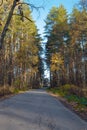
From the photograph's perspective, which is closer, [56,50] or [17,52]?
[17,52]

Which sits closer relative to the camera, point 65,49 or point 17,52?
point 17,52

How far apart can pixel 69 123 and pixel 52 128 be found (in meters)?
1.88

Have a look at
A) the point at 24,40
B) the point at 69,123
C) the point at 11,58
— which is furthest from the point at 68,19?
the point at 69,123

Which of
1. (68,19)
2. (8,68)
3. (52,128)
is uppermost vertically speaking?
(68,19)

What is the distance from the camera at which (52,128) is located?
1223 cm

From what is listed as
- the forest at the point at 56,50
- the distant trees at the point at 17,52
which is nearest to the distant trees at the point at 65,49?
the forest at the point at 56,50

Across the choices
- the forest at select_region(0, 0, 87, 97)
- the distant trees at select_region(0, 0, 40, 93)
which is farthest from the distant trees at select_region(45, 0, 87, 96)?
the distant trees at select_region(0, 0, 40, 93)

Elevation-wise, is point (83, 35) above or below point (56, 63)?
above

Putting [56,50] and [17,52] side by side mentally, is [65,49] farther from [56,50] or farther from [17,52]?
[17,52]

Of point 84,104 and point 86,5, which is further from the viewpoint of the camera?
point 86,5

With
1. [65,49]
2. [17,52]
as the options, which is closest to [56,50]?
[65,49]

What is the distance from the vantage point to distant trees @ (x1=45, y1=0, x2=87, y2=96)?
62737 mm

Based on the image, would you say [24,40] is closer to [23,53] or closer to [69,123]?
[23,53]

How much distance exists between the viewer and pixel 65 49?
6756 centimetres
